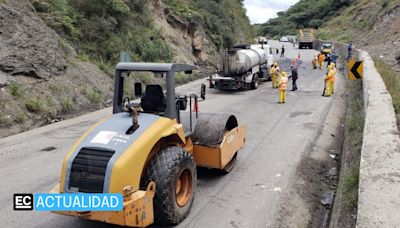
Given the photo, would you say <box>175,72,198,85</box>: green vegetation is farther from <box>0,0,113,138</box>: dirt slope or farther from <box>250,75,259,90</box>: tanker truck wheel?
<box>0,0,113,138</box>: dirt slope

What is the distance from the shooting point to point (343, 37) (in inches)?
2298

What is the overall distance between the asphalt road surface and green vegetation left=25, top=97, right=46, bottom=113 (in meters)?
0.84

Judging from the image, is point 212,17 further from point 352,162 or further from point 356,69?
point 352,162

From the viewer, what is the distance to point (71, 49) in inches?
707

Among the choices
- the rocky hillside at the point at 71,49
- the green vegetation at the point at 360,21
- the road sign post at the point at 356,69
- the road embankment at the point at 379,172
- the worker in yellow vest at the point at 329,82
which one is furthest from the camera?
the green vegetation at the point at 360,21

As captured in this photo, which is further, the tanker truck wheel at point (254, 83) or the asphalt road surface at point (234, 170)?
the tanker truck wheel at point (254, 83)

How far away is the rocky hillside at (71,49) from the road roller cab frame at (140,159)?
7317 mm

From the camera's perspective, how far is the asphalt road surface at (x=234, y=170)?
6.34 m

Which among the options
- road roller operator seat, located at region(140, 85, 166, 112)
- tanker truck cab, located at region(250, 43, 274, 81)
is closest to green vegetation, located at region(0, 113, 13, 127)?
road roller operator seat, located at region(140, 85, 166, 112)

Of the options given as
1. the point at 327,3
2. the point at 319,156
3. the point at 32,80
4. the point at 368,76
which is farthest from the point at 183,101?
the point at 327,3

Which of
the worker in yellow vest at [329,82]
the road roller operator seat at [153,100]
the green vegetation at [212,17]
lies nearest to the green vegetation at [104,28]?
the green vegetation at [212,17]

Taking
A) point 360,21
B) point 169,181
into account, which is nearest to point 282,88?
point 169,181

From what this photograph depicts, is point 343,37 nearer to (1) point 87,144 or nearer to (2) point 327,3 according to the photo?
(2) point 327,3

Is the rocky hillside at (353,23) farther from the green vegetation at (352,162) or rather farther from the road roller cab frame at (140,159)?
the road roller cab frame at (140,159)
